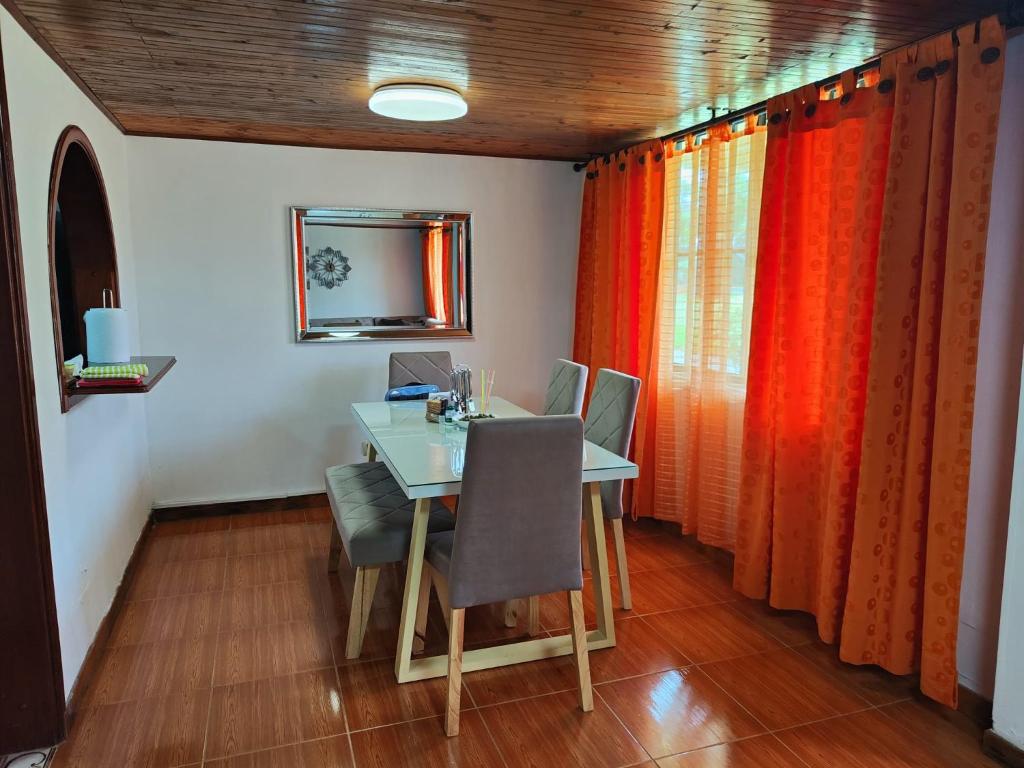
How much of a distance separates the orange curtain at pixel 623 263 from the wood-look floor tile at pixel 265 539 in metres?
1.84

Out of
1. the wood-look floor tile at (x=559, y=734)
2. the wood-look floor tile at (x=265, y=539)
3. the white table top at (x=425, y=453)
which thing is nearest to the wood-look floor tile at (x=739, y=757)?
the wood-look floor tile at (x=559, y=734)

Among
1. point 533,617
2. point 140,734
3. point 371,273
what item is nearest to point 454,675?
point 533,617

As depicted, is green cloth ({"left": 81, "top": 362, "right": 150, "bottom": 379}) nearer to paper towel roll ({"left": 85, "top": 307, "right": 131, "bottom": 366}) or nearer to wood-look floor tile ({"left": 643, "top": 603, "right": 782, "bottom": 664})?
paper towel roll ({"left": 85, "top": 307, "right": 131, "bottom": 366})

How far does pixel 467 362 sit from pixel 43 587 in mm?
2862

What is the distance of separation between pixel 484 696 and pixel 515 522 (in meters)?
0.64

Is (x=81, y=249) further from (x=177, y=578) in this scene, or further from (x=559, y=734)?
(x=559, y=734)

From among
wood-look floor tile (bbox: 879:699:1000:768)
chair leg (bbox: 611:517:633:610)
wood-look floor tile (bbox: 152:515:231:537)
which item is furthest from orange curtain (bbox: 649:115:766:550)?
wood-look floor tile (bbox: 152:515:231:537)

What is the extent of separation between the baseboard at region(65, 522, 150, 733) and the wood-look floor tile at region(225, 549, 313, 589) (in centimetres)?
42

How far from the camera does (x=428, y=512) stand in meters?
2.38

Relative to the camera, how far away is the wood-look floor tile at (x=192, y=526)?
390cm

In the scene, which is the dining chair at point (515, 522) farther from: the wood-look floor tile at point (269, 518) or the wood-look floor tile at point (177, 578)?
the wood-look floor tile at point (269, 518)

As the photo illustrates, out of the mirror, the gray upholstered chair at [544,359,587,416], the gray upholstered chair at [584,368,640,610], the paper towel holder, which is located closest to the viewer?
the gray upholstered chair at [584,368,640,610]

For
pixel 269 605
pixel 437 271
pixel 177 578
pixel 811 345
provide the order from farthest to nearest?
pixel 437 271
pixel 177 578
pixel 269 605
pixel 811 345

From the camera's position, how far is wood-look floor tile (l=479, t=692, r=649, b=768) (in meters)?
2.05
